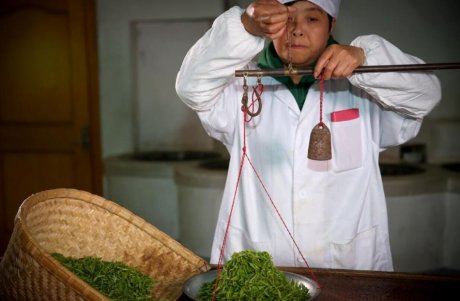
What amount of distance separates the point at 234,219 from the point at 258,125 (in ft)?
1.55

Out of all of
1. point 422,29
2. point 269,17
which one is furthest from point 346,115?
point 422,29

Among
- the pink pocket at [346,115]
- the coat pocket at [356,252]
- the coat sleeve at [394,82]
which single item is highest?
the coat sleeve at [394,82]

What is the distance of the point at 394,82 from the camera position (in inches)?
81.2

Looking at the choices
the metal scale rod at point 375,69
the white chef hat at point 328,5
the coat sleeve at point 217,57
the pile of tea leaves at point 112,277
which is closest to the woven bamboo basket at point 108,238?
the pile of tea leaves at point 112,277

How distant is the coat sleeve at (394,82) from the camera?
207 cm

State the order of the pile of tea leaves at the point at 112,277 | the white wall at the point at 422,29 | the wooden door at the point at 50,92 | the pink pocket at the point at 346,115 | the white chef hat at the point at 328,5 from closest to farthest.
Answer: the pile of tea leaves at the point at 112,277
the white chef hat at the point at 328,5
the pink pocket at the point at 346,115
the white wall at the point at 422,29
the wooden door at the point at 50,92

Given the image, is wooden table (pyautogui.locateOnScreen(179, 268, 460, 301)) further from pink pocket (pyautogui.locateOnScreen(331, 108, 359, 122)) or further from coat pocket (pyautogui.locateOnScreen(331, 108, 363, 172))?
pink pocket (pyautogui.locateOnScreen(331, 108, 359, 122))

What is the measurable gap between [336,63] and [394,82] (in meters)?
0.31

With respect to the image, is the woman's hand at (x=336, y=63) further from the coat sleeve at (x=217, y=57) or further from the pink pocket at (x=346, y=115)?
the pink pocket at (x=346, y=115)

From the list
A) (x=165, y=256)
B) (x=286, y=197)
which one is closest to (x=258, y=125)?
(x=286, y=197)

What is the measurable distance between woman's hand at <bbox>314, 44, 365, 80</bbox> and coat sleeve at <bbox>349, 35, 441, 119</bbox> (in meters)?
0.17

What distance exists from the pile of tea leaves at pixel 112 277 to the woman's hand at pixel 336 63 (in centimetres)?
102

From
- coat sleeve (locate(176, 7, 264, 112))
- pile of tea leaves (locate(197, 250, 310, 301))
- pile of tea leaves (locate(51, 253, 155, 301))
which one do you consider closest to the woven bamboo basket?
pile of tea leaves (locate(51, 253, 155, 301))

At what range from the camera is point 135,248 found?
208 cm
